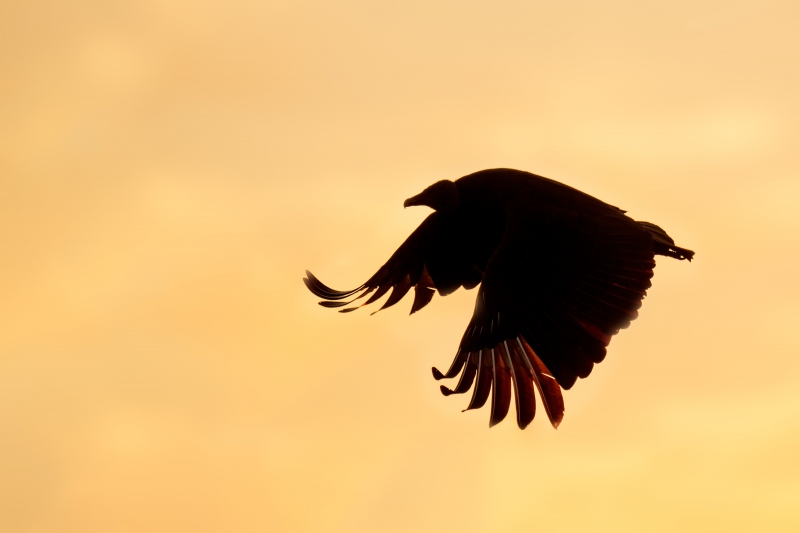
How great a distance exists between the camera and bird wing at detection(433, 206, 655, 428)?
9.52m

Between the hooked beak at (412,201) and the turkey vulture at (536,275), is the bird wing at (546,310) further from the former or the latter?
the hooked beak at (412,201)

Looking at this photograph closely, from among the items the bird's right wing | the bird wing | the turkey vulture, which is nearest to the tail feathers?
the turkey vulture

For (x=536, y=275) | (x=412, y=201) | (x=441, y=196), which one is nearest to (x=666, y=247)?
(x=536, y=275)

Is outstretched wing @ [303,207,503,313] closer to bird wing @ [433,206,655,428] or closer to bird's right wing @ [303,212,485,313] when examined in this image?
bird's right wing @ [303,212,485,313]

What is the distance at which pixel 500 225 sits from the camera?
11.2 meters

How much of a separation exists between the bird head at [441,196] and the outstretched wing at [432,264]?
0.13 m

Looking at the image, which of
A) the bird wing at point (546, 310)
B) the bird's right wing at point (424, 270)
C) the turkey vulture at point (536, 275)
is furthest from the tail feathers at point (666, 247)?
the bird's right wing at point (424, 270)

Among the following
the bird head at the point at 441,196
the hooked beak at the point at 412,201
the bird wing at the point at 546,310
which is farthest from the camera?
the hooked beak at the point at 412,201

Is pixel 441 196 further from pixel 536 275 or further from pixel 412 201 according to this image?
pixel 536 275

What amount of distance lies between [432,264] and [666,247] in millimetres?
2232

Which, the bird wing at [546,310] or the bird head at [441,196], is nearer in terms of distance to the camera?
the bird wing at [546,310]

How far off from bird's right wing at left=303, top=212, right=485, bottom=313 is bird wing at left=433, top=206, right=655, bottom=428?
4.06 ft

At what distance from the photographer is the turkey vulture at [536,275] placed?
9555mm

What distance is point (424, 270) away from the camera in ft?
→ 39.8
